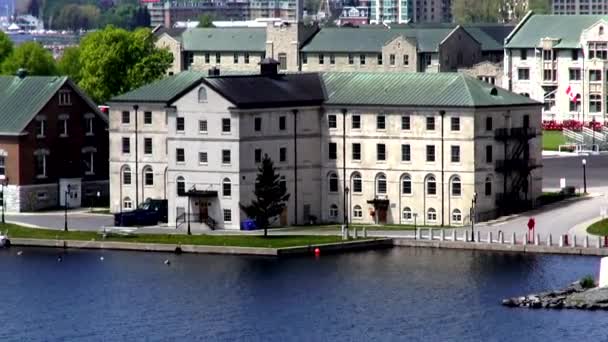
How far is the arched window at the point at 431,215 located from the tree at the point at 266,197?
731 cm

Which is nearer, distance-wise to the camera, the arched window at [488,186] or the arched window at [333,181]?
the arched window at [488,186]

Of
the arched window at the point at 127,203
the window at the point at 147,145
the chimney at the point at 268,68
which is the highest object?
the chimney at the point at 268,68

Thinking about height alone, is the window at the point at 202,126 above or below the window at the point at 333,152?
above

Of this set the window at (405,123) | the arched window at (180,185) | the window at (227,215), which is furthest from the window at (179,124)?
the window at (405,123)

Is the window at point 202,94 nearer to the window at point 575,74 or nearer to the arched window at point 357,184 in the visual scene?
the arched window at point 357,184

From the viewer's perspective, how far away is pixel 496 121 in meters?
123

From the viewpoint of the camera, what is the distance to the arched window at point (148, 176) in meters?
129

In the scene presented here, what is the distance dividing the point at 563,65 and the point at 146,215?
71126 mm

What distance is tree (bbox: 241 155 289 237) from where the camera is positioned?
119 meters

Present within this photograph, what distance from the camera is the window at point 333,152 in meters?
126

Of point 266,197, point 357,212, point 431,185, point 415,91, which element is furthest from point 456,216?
point 266,197

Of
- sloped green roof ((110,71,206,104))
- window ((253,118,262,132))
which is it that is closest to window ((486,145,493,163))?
window ((253,118,262,132))

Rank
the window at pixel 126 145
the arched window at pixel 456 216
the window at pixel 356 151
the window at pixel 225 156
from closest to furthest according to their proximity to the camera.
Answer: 1. the arched window at pixel 456 216
2. the window at pixel 225 156
3. the window at pixel 356 151
4. the window at pixel 126 145

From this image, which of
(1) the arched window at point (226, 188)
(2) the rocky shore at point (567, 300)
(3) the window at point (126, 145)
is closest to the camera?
(2) the rocky shore at point (567, 300)
